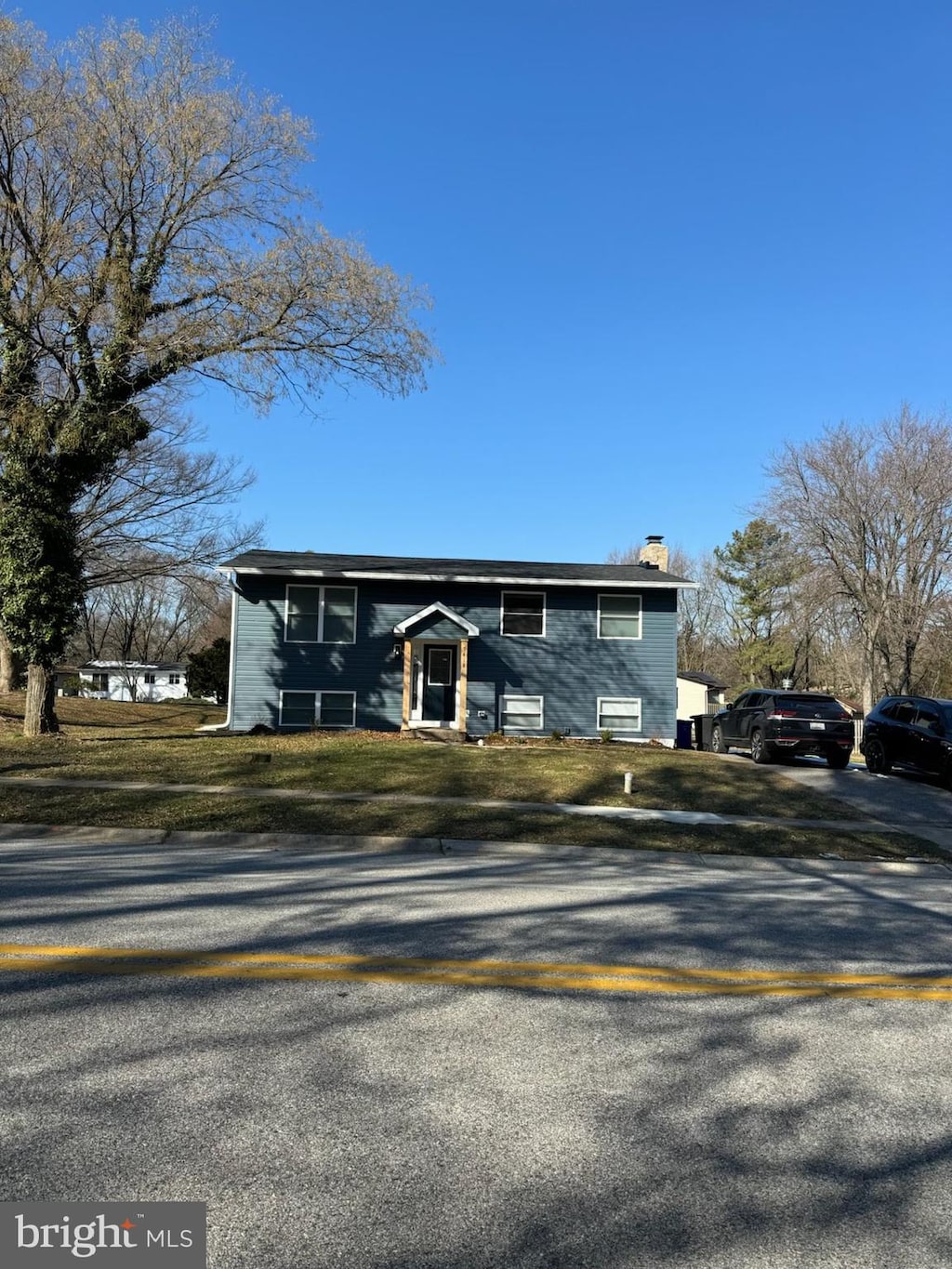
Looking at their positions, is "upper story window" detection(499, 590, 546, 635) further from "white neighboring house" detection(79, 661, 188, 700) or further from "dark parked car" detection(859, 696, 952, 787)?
"white neighboring house" detection(79, 661, 188, 700)

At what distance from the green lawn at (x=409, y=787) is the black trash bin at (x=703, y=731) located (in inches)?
128

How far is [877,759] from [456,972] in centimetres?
1801

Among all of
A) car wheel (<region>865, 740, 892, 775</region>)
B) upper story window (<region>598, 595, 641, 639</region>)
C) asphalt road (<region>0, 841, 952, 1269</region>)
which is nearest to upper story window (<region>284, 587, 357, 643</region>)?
upper story window (<region>598, 595, 641, 639</region>)

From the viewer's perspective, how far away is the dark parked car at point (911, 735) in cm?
1862

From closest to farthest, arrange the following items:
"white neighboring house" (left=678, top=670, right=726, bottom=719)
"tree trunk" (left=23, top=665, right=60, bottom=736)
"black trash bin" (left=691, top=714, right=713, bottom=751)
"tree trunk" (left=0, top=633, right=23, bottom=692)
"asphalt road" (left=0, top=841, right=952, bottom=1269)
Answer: "asphalt road" (left=0, top=841, right=952, bottom=1269)
"tree trunk" (left=23, top=665, right=60, bottom=736)
"black trash bin" (left=691, top=714, right=713, bottom=751)
"tree trunk" (left=0, top=633, right=23, bottom=692)
"white neighboring house" (left=678, top=670, right=726, bottom=719)

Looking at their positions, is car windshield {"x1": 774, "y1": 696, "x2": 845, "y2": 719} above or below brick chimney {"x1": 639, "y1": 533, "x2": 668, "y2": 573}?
below

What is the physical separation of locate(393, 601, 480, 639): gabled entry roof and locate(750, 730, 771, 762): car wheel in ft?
25.2

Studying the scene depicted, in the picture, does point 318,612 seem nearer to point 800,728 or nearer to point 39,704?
point 39,704

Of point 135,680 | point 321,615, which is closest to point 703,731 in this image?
point 321,615

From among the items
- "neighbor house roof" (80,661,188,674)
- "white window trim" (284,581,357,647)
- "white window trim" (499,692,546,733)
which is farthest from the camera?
"neighbor house roof" (80,661,188,674)

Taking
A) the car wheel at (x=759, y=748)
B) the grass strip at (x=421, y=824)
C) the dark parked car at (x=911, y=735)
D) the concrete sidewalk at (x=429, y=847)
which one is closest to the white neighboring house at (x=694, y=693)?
the dark parked car at (x=911, y=735)

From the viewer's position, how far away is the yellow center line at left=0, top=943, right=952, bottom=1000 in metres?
5.12

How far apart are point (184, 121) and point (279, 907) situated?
58.7 feet

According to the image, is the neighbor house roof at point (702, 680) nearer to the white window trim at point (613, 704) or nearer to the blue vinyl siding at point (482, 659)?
the blue vinyl siding at point (482, 659)
